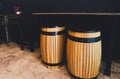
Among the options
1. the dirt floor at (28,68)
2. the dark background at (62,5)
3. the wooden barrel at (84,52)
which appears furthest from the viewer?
the dark background at (62,5)

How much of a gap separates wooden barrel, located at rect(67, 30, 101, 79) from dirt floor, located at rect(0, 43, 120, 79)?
0.29 metres

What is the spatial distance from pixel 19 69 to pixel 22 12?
4.46 feet

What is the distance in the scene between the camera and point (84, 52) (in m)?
2.01

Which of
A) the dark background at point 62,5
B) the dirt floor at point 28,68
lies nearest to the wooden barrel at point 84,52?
the dirt floor at point 28,68

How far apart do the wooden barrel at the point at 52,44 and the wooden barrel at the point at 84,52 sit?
0.33 metres

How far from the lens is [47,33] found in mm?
2391

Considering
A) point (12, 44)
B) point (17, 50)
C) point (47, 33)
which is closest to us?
point (47, 33)

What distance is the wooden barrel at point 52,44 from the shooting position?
7.83 feet

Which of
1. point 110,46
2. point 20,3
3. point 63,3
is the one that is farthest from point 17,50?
point 110,46

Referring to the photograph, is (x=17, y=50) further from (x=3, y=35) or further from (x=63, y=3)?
(x=63, y=3)

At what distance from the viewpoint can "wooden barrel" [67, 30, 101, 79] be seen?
1967 mm

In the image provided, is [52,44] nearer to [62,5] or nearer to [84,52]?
[84,52]

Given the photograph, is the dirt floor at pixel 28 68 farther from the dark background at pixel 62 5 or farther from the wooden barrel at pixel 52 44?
the dark background at pixel 62 5

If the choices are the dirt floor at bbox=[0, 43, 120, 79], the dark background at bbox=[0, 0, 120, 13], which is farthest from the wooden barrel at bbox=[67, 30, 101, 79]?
the dark background at bbox=[0, 0, 120, 13]
